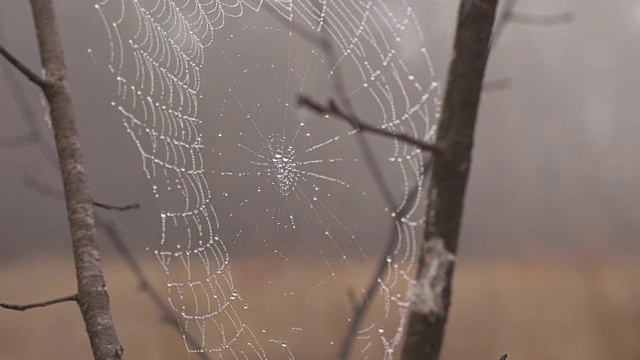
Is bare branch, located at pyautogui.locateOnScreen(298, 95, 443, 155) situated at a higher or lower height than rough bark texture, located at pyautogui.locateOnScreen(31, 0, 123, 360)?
higher

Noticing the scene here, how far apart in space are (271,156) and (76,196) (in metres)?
0.32

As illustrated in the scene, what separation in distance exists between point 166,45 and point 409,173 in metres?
0.40

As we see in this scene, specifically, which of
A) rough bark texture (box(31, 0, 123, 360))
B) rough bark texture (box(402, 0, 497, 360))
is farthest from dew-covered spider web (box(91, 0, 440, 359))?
rough bark texture (box(402, 0, 497, 360))

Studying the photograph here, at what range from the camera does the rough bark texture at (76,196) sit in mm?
568

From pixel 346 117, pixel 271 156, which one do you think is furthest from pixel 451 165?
pixel 271 156

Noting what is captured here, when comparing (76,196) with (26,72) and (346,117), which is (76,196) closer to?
(26,72)

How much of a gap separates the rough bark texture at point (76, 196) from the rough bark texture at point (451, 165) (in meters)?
0.35

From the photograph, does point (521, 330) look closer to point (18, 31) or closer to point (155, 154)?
point (155, 154)

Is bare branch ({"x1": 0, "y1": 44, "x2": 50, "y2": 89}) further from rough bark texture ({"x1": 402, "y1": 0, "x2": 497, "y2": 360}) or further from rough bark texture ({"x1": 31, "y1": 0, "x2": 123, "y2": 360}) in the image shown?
rough bark texture ({"x1": 402, "y1": 0, "x2": 497, "y2": 360})

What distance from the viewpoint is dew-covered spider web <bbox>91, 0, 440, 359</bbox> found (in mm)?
714

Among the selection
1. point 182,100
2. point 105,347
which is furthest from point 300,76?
point 105,347

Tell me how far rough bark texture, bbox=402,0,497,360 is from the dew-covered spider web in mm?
357

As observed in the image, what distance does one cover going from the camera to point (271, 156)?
892mm

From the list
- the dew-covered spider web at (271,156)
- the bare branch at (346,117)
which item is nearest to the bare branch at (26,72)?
the dew-covered spider web at (271,156)
